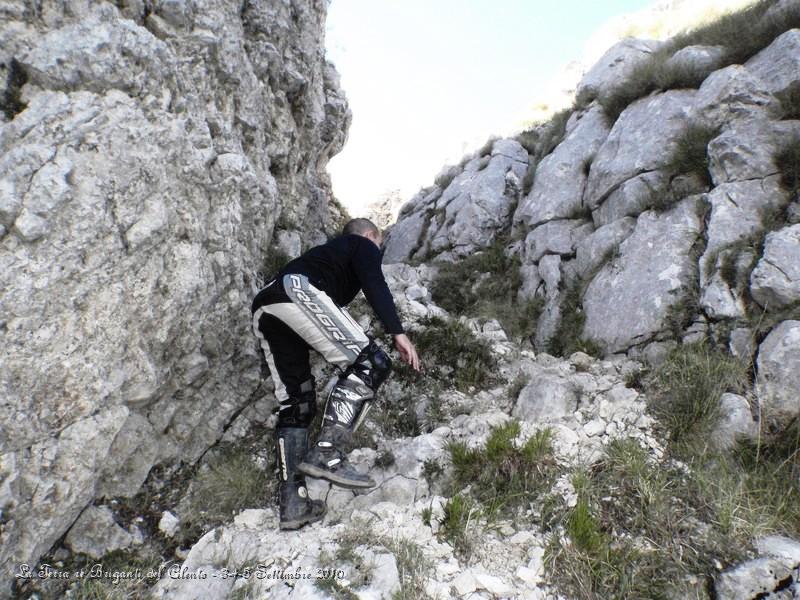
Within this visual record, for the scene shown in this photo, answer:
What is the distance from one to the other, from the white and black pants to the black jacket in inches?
6.2

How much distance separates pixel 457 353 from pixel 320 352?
209cm

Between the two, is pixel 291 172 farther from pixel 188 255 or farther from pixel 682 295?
pixel 682 295

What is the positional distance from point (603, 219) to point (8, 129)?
699 cm

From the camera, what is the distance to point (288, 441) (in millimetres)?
3938

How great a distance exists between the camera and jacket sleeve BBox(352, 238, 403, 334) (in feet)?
13.7

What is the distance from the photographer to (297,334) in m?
4.22

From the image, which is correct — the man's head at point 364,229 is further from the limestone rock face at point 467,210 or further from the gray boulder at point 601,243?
the limestone rock face at point 467,210

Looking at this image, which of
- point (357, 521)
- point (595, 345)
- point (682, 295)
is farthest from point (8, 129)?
point (682, 295)

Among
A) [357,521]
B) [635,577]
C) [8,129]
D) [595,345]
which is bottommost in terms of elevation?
[595,345]

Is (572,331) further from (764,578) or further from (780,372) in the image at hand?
(764,578)

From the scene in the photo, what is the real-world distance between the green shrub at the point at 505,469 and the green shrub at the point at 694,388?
1162 mm

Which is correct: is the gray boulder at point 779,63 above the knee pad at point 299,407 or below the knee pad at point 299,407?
below

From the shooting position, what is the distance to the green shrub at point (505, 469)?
346cm

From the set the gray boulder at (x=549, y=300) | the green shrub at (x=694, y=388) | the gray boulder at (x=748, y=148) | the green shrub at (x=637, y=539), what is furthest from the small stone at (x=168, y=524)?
the gray boulder at (x=748, y=148)
